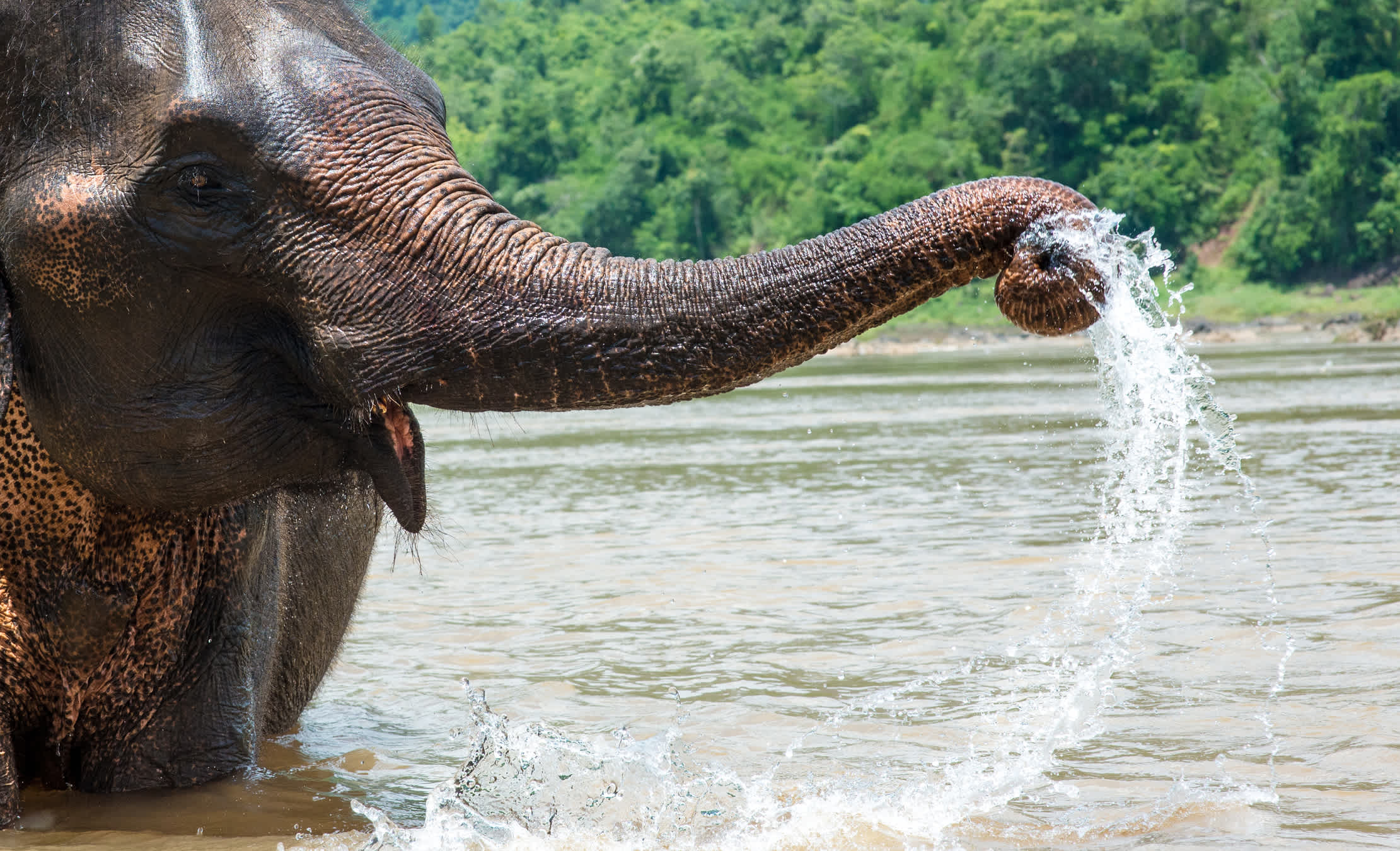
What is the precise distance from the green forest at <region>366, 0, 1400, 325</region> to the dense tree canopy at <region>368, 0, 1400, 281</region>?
3.9 inches

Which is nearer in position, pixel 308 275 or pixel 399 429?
pixel 308 275

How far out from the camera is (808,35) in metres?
84.6

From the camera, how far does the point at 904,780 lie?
4.23 meters

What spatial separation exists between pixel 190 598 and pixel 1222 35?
6840 centimetres

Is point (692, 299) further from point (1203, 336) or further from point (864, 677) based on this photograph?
point (1203, 336)

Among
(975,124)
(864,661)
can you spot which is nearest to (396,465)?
(864,661)

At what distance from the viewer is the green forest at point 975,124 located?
173 feet

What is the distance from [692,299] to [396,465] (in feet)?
2.26

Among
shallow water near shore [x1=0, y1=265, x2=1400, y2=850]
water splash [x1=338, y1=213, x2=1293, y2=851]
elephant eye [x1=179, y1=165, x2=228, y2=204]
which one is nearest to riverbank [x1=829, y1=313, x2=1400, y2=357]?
shallow water near shore [x1=0, y1=265, x2=1400, y2=850]

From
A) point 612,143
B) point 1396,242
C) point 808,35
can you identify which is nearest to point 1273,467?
point 1396,242

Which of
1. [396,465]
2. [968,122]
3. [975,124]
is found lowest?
[396,465]

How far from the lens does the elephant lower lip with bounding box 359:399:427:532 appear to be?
10.2 feet

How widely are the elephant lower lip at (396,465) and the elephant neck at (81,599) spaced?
1.92 ft

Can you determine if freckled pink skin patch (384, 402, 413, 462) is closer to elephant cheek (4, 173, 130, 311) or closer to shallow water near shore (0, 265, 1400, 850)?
shallow water near shore (0, 265, 1400, 850)
